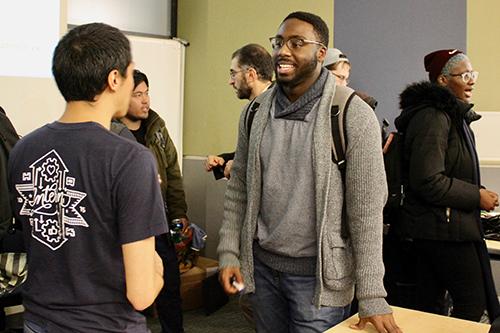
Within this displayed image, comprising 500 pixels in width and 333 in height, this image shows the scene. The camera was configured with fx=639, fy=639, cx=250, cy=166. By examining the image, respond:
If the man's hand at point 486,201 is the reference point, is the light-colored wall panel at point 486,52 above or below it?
above

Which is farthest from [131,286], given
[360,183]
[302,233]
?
[360,183]

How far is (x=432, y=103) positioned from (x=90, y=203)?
1633 millimetres

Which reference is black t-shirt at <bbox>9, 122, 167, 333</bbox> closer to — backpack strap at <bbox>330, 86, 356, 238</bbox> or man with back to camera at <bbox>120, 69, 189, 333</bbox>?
backpack strap at <bbox>330, 86, 356, 238</bbox>

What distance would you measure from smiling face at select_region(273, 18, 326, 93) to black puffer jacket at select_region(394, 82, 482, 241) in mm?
803

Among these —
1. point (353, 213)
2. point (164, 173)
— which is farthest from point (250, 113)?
point (164, 173)

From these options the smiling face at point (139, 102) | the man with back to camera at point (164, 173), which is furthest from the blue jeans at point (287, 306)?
the smiling face at point (139, 102)

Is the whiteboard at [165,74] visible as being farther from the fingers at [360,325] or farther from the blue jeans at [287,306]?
the fingers at [360,325]

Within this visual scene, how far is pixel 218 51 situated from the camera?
4.68 meters

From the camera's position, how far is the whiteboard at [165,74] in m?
4.55

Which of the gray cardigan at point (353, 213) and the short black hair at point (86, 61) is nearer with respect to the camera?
the short black hair at point (86, 61)

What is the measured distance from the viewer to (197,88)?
4.73m

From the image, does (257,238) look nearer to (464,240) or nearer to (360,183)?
(360,183)

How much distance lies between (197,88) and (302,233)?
3151 millimetres

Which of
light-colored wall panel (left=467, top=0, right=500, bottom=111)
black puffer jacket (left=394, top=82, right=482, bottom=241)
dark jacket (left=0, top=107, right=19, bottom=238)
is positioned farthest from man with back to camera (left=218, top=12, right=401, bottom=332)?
light-colored wall panel (left=467, top=0, right=500, bottom=111)
